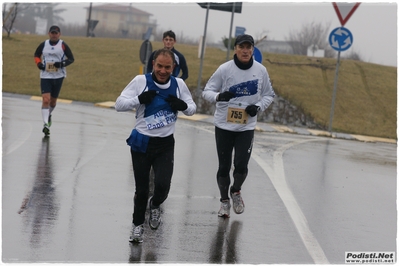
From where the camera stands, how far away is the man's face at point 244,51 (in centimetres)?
795

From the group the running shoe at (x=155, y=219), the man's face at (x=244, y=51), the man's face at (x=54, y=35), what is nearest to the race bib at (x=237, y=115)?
the man's face at (x=244, y=51)

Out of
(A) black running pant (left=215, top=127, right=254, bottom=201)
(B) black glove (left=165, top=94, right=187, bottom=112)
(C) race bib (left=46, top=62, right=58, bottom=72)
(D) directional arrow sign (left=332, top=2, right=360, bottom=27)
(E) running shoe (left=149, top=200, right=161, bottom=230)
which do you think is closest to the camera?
(B) black glove (left=165, top=94, right=187, bottom=112)

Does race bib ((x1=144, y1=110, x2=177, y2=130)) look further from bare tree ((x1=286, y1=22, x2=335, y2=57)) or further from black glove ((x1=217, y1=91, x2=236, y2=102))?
bare tree ((x1=286, y1=22, x2=335, y2=57))

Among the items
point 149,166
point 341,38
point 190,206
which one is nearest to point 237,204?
point 190,206

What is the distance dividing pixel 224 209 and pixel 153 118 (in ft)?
6.02

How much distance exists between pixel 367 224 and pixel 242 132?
1600 millimetres

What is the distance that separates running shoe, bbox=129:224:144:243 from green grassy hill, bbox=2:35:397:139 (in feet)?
64.5

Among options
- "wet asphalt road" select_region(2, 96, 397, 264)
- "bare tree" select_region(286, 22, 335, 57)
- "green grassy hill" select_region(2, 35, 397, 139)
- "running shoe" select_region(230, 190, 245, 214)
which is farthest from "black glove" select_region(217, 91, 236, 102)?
"bare tree" select_region(286, 22, 335, 57)

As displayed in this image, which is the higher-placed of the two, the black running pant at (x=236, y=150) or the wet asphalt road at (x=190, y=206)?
the black running pant at (x=236, y=150)

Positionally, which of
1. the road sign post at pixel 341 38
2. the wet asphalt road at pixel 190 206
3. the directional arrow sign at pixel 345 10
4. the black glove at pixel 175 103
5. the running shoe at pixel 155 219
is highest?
the directional arrow sign at pixel 345 10

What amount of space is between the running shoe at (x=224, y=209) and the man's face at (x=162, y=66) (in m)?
1.98

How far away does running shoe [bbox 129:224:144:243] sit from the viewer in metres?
6.60

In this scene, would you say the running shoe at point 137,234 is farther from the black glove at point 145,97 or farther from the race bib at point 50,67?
the race bib at point 50,67

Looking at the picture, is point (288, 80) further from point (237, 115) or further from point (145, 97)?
point (145, 97)
